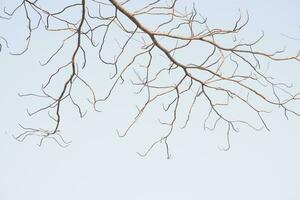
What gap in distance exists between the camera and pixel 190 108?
186 cm

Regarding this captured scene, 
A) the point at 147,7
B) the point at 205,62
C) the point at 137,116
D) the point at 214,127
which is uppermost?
the point at 147,7

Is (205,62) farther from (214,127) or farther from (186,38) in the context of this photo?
(214,127)

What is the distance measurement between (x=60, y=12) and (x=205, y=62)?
0.67 m

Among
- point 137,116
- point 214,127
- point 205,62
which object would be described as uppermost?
point 205,62

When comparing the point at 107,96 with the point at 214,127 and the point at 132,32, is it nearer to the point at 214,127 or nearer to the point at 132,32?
the point at 132,32

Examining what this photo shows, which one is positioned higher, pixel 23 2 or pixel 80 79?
pixel 23 2

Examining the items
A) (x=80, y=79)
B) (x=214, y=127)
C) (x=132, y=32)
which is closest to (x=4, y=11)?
(x=80, y=79)

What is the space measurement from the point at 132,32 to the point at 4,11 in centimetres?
66

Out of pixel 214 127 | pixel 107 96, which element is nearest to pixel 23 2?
pixel 107 96

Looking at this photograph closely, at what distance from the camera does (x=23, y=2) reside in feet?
5.66

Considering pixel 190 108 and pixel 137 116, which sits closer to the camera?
pixel 137 116

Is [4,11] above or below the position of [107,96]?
above

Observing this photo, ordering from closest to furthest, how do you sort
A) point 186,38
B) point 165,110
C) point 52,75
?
point 186,38
point 52,75
point 165,110

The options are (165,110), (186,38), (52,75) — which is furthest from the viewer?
(165,110)
